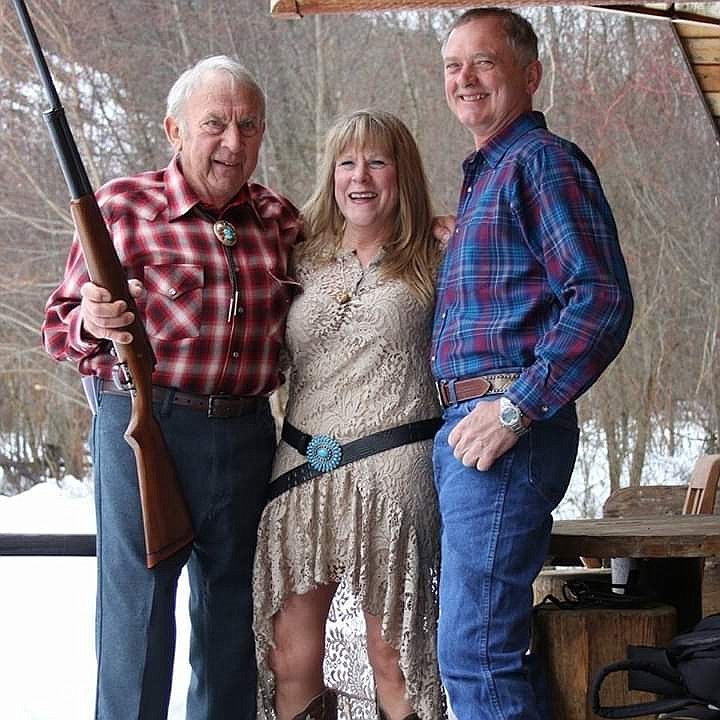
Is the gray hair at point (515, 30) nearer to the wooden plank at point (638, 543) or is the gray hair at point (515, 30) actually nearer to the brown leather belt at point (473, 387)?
the brown leather belt at point (473, 387)

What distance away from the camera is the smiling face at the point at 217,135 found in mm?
2967

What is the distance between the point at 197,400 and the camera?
2932mm

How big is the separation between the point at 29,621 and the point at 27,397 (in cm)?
389

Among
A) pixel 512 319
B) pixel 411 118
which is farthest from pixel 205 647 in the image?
pixel 411 118

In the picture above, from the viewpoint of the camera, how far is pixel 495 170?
279 cm

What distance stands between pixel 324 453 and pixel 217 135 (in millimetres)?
763

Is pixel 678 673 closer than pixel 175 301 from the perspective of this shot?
Yes

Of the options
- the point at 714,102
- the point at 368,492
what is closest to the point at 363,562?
the point at 368,492

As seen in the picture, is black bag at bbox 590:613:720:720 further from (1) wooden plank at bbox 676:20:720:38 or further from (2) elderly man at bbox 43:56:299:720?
(1) wooden plank at bbox 676:20:720:38

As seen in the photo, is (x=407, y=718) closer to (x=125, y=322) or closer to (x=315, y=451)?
(x=315, y=451)

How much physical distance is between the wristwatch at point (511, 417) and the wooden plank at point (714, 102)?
3.00 metres

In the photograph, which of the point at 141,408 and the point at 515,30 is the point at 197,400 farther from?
the point at 515,30

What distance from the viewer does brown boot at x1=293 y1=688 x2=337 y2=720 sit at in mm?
3064

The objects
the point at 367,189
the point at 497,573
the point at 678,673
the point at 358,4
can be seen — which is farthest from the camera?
the point at 367,189
